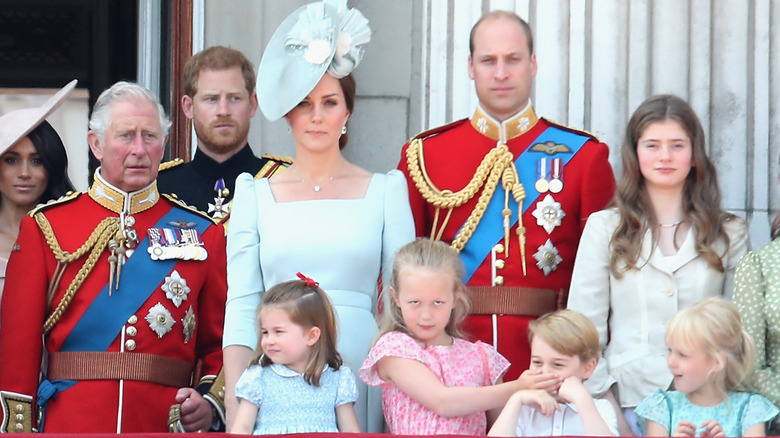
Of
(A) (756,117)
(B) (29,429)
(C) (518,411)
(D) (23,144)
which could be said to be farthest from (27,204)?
(A) (756,117)

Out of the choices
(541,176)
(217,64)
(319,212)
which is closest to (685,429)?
(541,176)

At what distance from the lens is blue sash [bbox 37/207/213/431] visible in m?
4.78

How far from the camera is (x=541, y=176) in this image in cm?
481

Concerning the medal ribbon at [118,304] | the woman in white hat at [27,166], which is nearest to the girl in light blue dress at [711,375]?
the medal ribbon at [118,304]

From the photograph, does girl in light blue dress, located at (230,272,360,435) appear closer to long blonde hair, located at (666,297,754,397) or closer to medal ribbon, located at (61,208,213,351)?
medal ribbon, located at (61,208,213,351)

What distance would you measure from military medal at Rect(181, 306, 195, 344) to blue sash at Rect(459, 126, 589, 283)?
2.62 ft

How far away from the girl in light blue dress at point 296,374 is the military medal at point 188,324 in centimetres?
58

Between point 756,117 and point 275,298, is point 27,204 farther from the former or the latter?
point 756,117

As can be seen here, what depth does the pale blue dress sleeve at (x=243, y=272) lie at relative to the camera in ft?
14.7

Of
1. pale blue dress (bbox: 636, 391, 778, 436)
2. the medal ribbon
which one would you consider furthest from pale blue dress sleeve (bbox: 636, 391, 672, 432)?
the medal ribbon

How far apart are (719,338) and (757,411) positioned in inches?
7.9

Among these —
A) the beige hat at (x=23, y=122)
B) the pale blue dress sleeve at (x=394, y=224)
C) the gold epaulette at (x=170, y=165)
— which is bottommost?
the pale blue dress sleeve at (x=394, y=224)

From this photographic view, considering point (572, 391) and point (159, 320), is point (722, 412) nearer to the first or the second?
point (572, 391)

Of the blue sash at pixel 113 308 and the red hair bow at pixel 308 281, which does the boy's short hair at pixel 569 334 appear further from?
the blue sash at pixel 113 308
